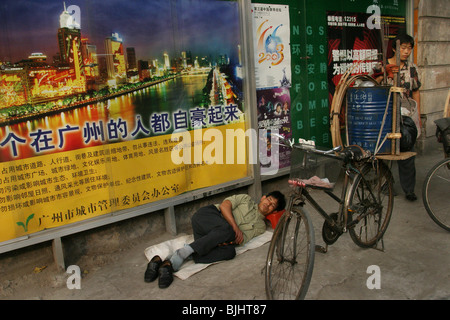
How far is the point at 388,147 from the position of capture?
4.59 meters

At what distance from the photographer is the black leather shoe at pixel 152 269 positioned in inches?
138

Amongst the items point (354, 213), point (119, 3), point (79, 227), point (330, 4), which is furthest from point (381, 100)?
point (79, 227)

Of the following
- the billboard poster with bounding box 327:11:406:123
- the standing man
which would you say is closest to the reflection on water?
the billboard poster with bounding box 327:11:406:123

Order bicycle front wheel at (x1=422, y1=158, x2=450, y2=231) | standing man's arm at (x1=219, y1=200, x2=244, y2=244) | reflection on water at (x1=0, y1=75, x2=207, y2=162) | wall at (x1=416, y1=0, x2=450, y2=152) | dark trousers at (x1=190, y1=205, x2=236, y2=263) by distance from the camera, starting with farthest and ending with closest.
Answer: wall at (x1=416, y1=0, x2=450, y2=152), bicycle front wheel at (x1=422, y1=158, x2=450, y2=231), standing man's arm at (x1=219, y1=200, x2=244, y2=244), dark trousers at (x1=190, y1=205, x2=236, y2=263), reflection on water at (x1=0, y1=75, x2=207, y2=162)

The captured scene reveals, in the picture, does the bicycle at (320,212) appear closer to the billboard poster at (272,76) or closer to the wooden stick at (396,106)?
the wooden stick at (396,106)

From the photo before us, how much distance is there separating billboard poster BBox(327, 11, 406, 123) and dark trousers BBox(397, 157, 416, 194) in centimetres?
140

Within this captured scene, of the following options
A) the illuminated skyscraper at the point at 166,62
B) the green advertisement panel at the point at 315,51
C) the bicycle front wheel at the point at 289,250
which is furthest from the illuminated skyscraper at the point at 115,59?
the bicycle front wheel at the point at 289,250

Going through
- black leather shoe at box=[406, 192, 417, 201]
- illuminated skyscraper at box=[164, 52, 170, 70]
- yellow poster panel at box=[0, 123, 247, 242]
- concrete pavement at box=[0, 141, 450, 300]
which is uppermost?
illuminated skyscraper at box=[164, 52, 170, 70]

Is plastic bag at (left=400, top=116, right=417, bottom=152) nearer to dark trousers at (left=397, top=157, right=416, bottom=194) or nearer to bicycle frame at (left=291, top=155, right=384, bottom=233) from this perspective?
dark trousers at (left=397, top=157, right=416, bottom=194)

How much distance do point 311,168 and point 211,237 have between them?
3.59ft

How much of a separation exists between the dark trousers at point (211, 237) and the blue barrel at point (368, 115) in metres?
1.85

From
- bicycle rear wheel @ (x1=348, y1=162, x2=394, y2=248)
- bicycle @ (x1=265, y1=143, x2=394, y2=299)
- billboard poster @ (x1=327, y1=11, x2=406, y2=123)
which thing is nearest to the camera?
bicycle @ (x1=265, y1=143, x2=394, y2=299)

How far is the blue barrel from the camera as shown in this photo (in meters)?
4.48

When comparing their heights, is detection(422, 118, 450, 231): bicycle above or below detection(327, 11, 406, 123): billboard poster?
below
